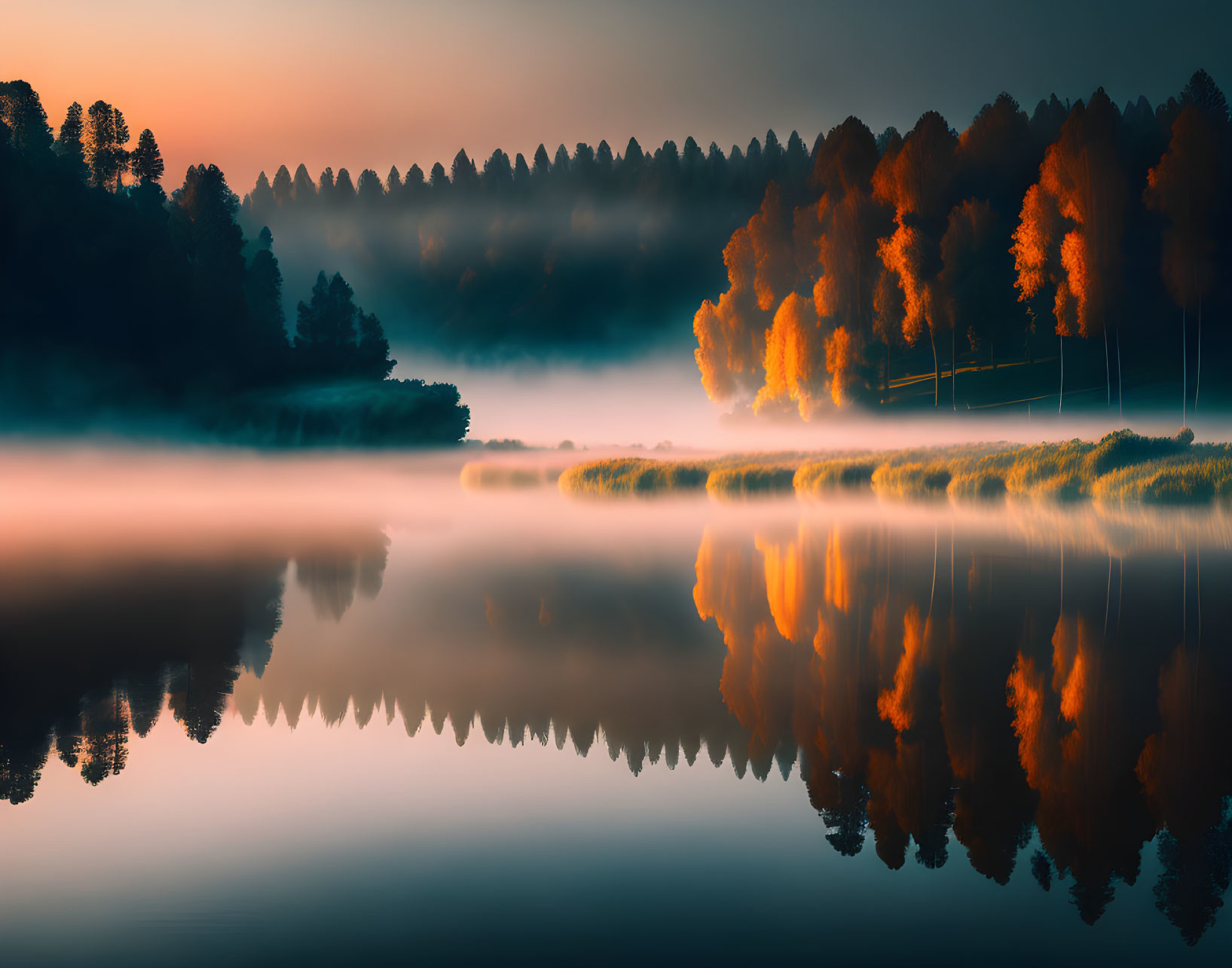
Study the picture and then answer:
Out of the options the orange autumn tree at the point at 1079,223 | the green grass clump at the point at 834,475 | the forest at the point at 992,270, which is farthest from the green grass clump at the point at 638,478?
the orange autumn tree at the point at 1079,223

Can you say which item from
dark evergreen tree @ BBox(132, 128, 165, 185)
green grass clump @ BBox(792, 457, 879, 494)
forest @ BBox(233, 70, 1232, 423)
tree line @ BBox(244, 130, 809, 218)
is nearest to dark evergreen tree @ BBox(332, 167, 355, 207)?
tree line @ BBox(244, 130, 809, 218)

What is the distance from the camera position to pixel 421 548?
65.9 feet

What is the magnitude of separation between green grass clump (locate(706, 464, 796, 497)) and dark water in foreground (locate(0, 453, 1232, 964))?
2013 centimetres

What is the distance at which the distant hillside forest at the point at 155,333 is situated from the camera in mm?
65250

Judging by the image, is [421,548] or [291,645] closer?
[291,645]

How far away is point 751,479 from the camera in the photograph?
34594 mm

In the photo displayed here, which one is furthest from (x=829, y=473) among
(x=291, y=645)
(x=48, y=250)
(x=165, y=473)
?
(x=48, y=250)

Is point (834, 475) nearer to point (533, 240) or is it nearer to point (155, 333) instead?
point (155, 333)

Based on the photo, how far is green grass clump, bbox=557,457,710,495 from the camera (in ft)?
115

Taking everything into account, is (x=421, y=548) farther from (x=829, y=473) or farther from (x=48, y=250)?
(x=48, y=250)

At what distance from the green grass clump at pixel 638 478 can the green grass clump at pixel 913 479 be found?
20.4ft

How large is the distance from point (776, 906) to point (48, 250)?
74.6 m

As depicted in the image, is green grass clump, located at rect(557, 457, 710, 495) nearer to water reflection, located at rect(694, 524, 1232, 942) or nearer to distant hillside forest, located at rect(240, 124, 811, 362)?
water reflection, located at rect(694, 524, 1232, 942)

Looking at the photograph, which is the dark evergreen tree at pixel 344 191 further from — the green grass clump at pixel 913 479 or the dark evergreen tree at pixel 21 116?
the green grass clump at pixel 913 479
